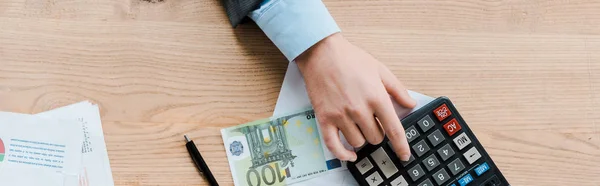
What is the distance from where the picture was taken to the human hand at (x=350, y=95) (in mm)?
710

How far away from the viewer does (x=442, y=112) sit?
2.39 ft

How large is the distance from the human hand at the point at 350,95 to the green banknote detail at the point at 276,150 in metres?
0.03

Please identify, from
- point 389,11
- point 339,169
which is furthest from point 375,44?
point 339,169

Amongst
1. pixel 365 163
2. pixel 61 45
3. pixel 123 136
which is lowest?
pixel 365 163

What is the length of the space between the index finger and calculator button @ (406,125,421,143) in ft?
0.05

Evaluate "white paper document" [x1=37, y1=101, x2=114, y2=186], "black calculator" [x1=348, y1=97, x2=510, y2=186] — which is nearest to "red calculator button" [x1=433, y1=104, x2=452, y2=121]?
"black calculator" [x1=348, y1=97, x2=510, y2=186]

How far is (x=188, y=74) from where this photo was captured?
74cm

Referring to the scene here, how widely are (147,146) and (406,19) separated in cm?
33

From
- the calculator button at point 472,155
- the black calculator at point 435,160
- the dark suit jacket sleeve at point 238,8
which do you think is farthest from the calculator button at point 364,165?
the dark suit jacket sleeve at point 238,8

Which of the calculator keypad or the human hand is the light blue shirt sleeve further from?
the calculator keypad

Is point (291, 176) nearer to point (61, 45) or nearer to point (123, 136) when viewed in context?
point (123, 136)

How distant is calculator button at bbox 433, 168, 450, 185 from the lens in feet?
2.36

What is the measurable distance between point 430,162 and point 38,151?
0.43 m

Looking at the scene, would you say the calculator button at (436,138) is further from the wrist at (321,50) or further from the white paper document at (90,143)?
the white paper document at (90,143)
